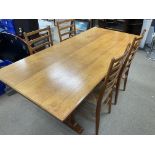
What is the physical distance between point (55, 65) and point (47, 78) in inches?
9.6

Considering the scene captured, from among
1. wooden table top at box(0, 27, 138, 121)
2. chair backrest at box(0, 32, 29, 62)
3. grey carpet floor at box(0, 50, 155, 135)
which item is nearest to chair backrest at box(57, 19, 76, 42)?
wooden table top at box(0, 27, 138, 121)

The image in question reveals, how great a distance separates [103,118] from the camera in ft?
6.33

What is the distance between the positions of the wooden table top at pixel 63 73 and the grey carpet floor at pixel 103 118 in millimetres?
481

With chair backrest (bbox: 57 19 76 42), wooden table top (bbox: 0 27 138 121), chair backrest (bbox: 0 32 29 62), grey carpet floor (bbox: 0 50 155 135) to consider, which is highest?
chair backrest (bbox: 57 19 76 42)

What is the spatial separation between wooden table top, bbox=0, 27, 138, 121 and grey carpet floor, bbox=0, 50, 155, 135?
1.58 ft

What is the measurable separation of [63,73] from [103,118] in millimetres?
886

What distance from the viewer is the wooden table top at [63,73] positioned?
1.16 meters

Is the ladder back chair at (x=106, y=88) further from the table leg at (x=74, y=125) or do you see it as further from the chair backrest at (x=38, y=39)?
the chair backrest at (x=38, y=39)

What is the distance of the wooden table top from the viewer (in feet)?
3.80

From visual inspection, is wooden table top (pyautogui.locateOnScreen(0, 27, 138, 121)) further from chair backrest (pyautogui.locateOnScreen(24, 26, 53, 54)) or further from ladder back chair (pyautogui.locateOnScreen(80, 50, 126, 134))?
chair backrest (pyautogui.locateOnScreen(24, 26, 53, 54))

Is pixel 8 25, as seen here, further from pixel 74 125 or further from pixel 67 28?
pixel 74 125

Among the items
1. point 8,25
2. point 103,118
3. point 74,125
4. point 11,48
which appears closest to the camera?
point 74,125

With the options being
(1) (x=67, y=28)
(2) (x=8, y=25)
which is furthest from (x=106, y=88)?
(2) (x=8, y=25)

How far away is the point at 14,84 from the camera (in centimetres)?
131
